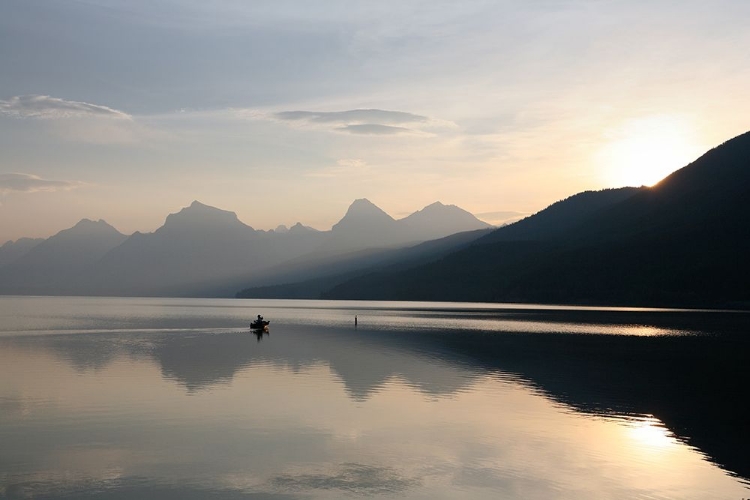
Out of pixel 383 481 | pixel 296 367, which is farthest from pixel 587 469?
pixel 296 367

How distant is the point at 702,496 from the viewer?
3195 cm

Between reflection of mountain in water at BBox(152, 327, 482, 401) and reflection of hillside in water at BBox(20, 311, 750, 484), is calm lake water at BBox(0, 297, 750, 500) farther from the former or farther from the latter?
reflection of mountain in water at BBox(152, 327, 482, 401)

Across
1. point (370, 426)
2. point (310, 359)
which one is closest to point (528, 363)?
point (310, 359)

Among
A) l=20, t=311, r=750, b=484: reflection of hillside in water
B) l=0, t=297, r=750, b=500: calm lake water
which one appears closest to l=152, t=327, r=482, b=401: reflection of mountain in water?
l=20, t=311, r=750, b=484: reflection of hillside in water

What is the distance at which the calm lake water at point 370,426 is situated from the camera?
33188 mm

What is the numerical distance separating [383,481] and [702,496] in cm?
1397

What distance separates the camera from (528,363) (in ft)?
282

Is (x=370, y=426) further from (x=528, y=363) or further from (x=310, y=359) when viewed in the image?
(x=528, y=363)

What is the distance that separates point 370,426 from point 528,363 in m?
43.7

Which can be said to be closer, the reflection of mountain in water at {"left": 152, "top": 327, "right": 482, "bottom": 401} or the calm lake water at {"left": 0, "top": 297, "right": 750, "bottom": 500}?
the calm lake water at {"left": 0, "top": 297, "right": 750, "bottom": 500}

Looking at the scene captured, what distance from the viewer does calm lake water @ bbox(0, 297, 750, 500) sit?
33188mm

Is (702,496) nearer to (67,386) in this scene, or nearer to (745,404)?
(745,404)

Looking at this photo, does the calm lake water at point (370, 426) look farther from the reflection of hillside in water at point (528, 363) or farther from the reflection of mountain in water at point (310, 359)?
the reflection of mountain in water at point (310, 359)

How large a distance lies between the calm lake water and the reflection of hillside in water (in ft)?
1.27
